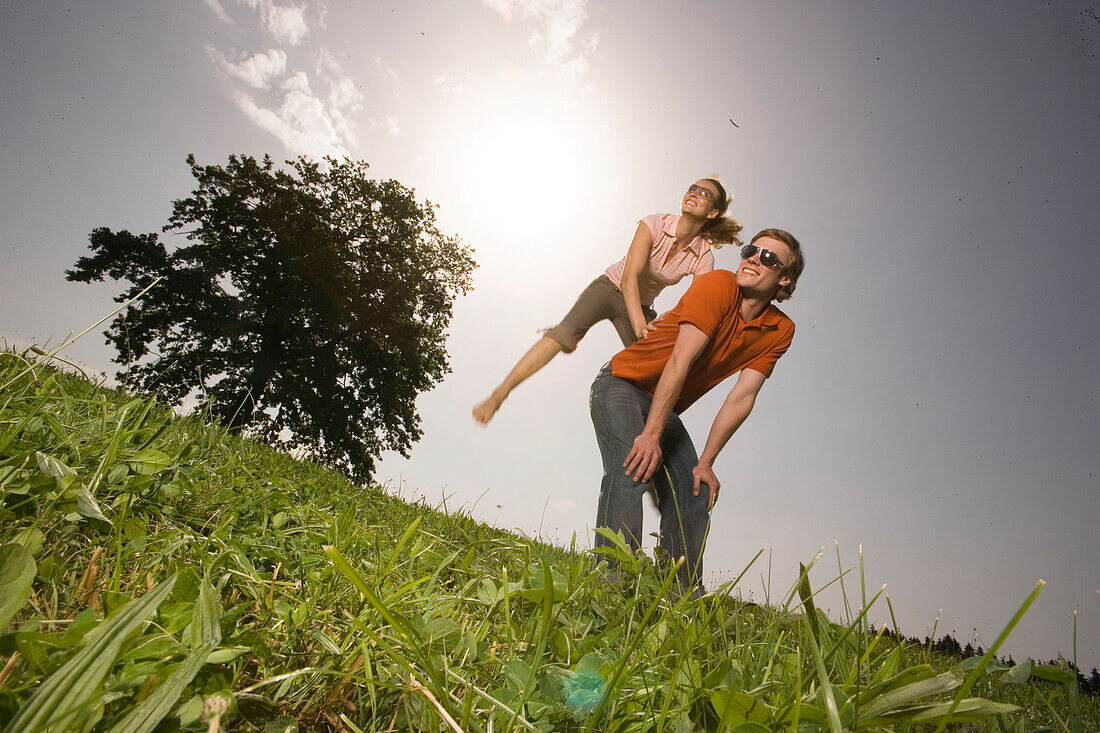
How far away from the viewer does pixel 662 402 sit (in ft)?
10.1

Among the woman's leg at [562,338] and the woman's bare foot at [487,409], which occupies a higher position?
the woman's leg at [562,338]

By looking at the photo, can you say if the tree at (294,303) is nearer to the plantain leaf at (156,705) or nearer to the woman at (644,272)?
the woman at (644,272)

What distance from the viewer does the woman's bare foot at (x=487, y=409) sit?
597 centimetres

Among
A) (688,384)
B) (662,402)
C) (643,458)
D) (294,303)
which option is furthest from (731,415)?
(294,303)

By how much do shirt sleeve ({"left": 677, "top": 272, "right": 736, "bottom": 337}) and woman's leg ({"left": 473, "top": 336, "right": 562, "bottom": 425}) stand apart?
2914 mm

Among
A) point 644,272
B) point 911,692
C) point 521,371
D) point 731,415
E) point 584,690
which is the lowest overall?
point 584,690

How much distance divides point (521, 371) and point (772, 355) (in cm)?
315

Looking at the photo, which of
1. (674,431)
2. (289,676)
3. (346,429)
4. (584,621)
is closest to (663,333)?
(674,431)

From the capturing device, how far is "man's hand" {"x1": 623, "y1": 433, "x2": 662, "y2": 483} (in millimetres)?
2951

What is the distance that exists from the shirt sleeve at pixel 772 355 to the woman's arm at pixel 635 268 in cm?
165

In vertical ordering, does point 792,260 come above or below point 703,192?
below

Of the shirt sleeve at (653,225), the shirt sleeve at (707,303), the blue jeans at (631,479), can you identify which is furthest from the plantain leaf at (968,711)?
the shirt sleeve at (653,225)

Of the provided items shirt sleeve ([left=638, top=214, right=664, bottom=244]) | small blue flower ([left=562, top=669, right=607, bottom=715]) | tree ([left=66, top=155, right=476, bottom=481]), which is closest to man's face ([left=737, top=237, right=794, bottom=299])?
shirt sleeve ([left=638, top=214, right=664, bottom=244])

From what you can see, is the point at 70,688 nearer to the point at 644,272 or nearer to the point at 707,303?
the point at 707,303
